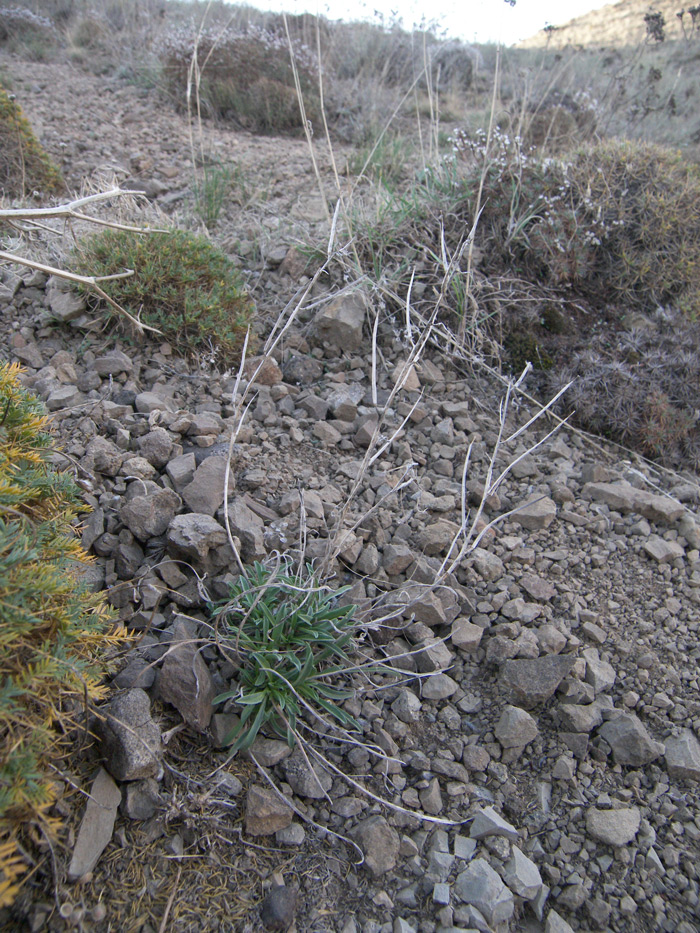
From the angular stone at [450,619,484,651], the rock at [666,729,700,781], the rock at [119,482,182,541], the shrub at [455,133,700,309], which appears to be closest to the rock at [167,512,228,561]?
the rock at [119,482,182,541]

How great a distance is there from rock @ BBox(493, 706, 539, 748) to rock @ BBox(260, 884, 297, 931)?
80 centimetres

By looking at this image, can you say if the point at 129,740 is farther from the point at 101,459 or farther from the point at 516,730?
the point at 516,730

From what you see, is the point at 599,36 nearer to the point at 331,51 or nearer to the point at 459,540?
the point at 331,51

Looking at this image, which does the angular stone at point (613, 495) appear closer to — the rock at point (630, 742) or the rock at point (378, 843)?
the rock at point (630, 742)

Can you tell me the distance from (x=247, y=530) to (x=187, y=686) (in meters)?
0.60

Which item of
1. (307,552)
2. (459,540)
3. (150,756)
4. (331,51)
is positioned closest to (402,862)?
(150,756)

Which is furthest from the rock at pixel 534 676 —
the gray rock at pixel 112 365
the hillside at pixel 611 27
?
the hillside at pixel 611 27

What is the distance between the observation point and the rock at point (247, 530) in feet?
7.29

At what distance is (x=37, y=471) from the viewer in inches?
67.3

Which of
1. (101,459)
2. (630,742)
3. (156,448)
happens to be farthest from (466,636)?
(101,459)

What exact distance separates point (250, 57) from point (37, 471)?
21.1 ft

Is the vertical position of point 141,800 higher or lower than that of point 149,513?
lower

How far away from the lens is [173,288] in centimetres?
309

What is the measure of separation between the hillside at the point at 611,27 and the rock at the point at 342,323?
1145 cm
